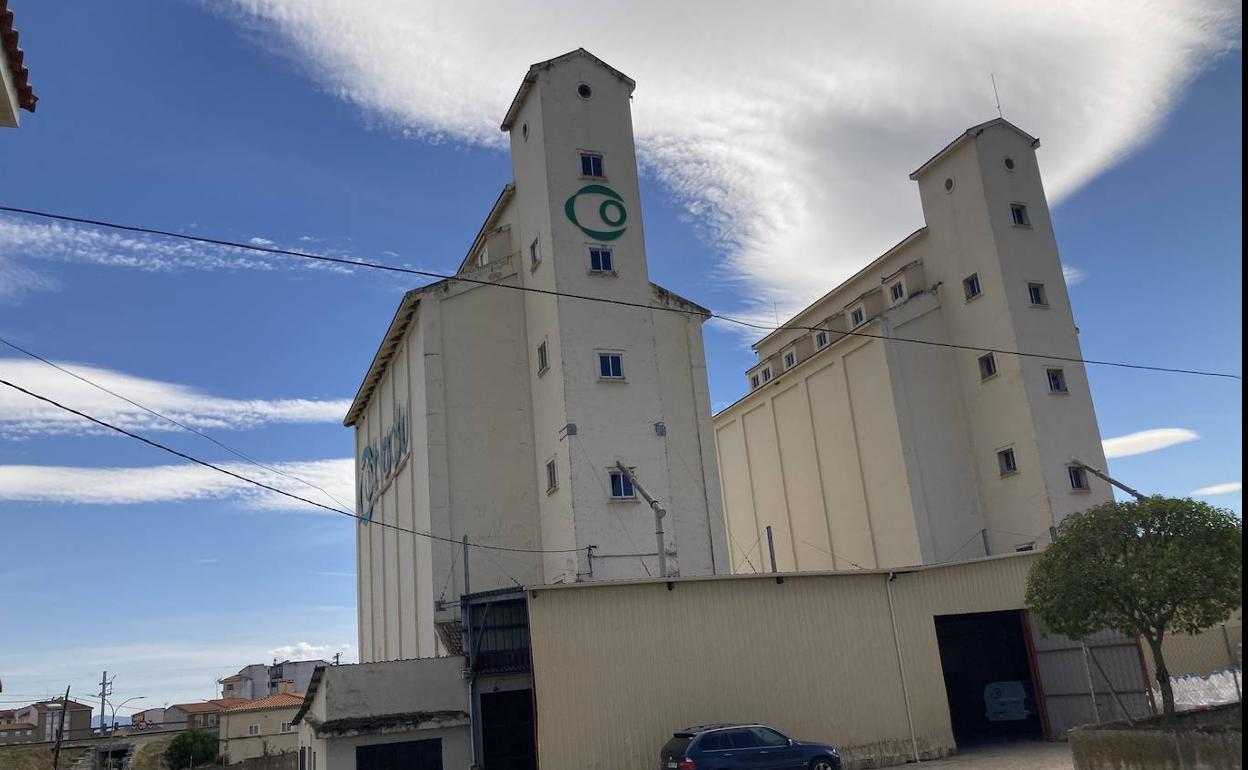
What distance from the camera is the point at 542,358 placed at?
3250 cm

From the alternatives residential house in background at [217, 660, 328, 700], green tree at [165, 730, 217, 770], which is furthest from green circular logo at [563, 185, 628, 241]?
residential house in background at [217, 660, 328, 700]

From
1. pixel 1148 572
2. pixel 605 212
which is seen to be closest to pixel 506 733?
pixel 1148 572

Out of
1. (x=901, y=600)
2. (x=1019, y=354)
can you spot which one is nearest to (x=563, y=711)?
(x=901, y=600)

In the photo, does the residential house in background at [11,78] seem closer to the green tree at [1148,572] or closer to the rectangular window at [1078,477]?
the green tree at [1148,572]

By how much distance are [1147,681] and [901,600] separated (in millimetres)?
6108

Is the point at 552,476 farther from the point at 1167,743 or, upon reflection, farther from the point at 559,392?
the point at 1167,743

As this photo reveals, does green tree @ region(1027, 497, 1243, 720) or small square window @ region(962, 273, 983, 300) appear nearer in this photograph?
green tree @ region(1027, 497, 1243, 720)

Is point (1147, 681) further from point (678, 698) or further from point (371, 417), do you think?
point (371, 417)

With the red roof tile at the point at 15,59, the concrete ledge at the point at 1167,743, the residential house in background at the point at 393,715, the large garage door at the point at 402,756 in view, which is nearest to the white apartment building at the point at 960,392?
the concrete ledge at the point at 1167,743

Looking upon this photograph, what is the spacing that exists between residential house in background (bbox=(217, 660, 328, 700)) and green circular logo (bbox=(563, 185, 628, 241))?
8067cm

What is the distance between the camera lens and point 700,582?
2341 centimetres

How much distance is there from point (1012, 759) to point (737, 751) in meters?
7.51

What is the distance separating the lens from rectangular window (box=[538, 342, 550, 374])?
32125 millimetres

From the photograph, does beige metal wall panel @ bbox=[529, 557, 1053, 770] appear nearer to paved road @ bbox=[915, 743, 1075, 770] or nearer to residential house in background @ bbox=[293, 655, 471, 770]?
paved road @ bbox=[915, 743, 1075, 770]
